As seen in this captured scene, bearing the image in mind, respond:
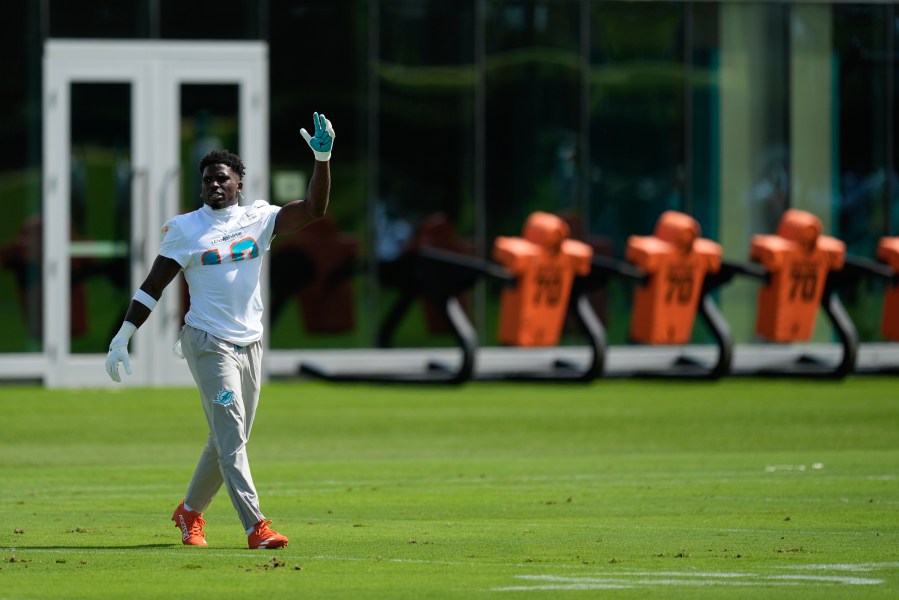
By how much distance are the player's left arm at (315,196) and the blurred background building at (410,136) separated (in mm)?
12066

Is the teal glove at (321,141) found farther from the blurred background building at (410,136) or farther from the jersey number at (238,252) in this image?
the blurred background building at (410,136)

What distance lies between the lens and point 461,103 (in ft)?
76.7

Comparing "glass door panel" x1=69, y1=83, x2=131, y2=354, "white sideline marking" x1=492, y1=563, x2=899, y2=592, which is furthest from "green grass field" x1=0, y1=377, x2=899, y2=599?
"glass door panel" x1=69, y1=83, x2=131, y2=354

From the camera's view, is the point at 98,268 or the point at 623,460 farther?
the point at 98,268

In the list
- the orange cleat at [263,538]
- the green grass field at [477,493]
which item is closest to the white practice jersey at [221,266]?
the orange cleat at [263,538]

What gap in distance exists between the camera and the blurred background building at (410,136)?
21.8 metres

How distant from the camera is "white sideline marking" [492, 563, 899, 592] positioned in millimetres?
8281

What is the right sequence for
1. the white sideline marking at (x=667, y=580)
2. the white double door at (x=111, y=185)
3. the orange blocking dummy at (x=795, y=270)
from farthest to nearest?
1. the orange blocking dummy at (x=795, y=270)
2. the white double door at (x=111, y=185)
3. the white sideline marking at (x=667, y=580)

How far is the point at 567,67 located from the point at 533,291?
3.49 meters

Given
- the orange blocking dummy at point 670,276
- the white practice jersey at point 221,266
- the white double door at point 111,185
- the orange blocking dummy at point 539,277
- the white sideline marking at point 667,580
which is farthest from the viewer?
the orange blocking dummy at point 670,276

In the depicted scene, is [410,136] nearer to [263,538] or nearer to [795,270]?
[795,270]

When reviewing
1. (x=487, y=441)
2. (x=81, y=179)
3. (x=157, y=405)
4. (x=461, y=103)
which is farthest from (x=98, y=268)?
(x=487, y=441)

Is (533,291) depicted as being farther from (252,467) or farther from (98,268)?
(252,467)

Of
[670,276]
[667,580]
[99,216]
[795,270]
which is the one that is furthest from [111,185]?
[667,580]
